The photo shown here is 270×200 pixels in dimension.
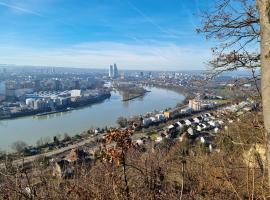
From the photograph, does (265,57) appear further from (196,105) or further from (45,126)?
(196,105)

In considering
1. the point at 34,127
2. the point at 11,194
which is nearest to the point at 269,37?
the point at 11,194

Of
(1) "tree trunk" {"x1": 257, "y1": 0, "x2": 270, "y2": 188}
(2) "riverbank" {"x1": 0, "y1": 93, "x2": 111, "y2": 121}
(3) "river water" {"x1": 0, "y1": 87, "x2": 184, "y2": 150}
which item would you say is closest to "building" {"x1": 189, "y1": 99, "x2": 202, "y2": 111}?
(3) "river water" {"x1": 0, "y1": 87, "x2": 184, "y2": 150}

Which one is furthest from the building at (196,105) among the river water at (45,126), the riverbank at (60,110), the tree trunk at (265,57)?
the tree trunk at (265,57)

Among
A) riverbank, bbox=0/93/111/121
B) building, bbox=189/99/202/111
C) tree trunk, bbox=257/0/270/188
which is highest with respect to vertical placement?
tree trunk, bbox=257/0/270/188

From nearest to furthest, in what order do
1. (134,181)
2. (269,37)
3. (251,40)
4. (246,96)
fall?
1. (269,37)
2. (251,40)
3. (246,96)
4. (134,181)

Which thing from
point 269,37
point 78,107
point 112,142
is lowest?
point 78,107

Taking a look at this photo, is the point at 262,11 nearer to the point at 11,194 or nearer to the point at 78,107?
the point at 11,194

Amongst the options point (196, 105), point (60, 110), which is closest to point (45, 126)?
point (60, 110)

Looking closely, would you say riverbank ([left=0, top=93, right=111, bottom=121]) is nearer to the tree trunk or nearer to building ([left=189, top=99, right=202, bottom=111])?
building ([left=189, top=99, right=202, bottom=111])

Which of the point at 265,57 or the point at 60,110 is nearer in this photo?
the point at 265,57

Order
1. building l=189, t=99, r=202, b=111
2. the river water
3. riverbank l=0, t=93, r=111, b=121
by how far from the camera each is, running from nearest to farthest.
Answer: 1. the river water
2. riverbank l=0, t=93, r=111, b=121
3. building l=189, t=99, r=202, b=111

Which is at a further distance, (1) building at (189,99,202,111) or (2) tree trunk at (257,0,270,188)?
(1) building at (189,99,202,111)
